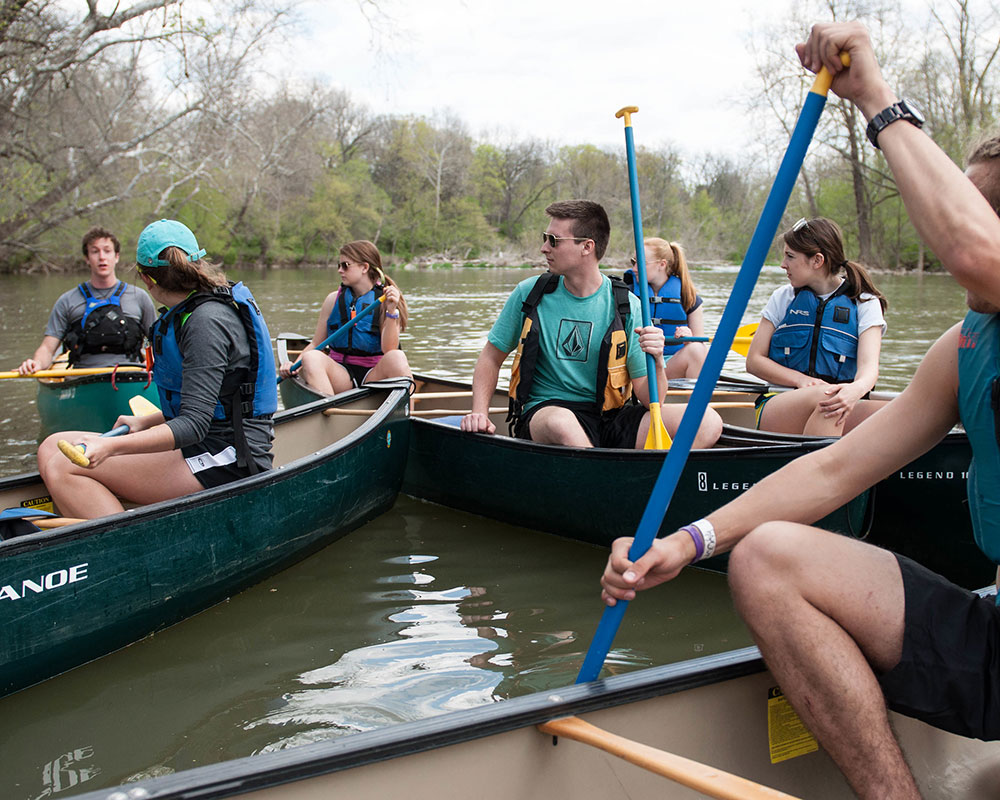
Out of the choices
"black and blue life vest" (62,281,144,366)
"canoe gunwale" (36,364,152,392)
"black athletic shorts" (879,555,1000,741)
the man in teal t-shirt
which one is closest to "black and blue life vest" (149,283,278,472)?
the man in teal t-shirt

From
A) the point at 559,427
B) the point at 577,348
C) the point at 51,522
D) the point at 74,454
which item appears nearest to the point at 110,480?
the point at 51,522

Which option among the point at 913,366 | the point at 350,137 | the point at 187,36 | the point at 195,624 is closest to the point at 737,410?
the point at 195,624

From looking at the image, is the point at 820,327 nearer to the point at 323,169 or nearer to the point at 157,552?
the point at 157,552

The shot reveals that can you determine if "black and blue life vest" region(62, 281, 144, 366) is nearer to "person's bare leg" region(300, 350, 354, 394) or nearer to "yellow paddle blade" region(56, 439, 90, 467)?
"person's bare leg" region(300, 350, 354, 394)

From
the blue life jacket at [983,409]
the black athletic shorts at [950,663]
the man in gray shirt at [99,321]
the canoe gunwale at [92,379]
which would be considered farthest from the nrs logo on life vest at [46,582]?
the man in gray shirt at [99,321]

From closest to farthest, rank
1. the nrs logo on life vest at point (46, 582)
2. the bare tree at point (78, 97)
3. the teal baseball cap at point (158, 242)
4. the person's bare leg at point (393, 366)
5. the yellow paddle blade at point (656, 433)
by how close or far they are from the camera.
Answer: the nrs logo on life vest at point (46, 582) → the teal baseball cap at point (158, 242) → the yellow paddle blade at point (656, 433) → the person's bare leg at point (393, 366) → the bare tree at point (78, 97)

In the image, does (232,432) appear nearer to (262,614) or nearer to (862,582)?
(262,614)

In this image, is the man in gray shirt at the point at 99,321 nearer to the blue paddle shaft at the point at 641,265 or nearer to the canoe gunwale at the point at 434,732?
the blue paddle shaft at the point at 641,265

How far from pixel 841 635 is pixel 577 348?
8.17 feet

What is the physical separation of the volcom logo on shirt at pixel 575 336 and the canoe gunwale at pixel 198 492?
38.6 inches

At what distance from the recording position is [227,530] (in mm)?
3244

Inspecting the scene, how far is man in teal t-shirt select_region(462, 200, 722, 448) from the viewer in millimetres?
3785

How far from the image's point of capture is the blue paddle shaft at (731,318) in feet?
5.00

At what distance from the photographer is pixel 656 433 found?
3805 mm
